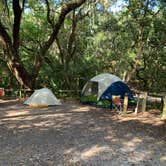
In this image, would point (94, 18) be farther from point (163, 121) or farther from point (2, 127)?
point (2, 127)

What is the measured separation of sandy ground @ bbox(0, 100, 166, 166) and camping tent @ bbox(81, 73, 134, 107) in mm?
2141

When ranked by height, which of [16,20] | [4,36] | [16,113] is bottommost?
[16,113]

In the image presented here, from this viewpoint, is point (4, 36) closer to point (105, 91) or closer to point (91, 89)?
point (91, 89)

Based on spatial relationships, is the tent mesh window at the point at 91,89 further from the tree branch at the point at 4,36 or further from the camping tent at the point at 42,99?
the tree branch at the point at 4,36

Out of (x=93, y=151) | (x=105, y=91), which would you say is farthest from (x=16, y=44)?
(x=93, y=151)

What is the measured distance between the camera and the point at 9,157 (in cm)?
541

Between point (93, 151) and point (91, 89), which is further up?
point (91, 89)

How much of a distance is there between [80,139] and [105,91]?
627cm

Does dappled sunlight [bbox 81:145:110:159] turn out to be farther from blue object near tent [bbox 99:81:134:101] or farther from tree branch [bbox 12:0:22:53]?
tree branch [bbox 12:0:22:53]

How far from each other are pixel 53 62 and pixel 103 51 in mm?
5352

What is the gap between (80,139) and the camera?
687 centimetres

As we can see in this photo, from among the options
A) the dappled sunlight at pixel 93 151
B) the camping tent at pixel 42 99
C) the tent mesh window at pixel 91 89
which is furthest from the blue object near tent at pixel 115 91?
the dappled sunlight at pixel 93 151

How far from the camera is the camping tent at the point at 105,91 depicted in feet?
42.0

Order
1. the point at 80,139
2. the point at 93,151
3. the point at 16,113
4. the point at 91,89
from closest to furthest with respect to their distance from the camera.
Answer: the point at 93,151
the point at 80,139
the point at 16,113
the point at 91,89
